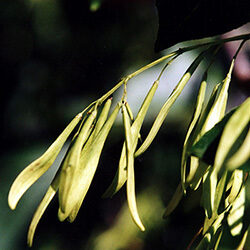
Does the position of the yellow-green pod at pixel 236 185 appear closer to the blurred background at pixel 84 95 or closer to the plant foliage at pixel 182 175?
the plant foliage at pixel 182 175

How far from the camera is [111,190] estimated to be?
0.74ft

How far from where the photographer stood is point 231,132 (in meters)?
0.16

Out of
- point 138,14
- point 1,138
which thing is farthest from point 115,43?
point 1,138

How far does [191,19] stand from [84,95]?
0.50 feet

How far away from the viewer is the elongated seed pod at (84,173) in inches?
7.7

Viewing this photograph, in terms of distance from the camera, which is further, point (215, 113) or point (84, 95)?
point (84, 95)

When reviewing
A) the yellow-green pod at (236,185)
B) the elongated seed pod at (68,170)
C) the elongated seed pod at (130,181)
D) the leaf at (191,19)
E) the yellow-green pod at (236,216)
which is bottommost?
the yellow-green pod at (236,216)

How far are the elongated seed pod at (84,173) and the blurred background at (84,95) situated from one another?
5.2 inches

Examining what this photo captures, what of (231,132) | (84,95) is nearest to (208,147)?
(231,132)

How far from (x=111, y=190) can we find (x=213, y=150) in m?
0.07

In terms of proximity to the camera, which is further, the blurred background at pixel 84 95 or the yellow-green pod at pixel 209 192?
the blurred background at pixel 84 95

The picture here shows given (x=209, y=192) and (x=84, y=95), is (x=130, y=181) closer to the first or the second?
(x=209, y=192)

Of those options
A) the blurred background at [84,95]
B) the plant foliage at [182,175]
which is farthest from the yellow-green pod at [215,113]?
the blurred background at [84,95]

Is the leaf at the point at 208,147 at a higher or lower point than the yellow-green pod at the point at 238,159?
lower
